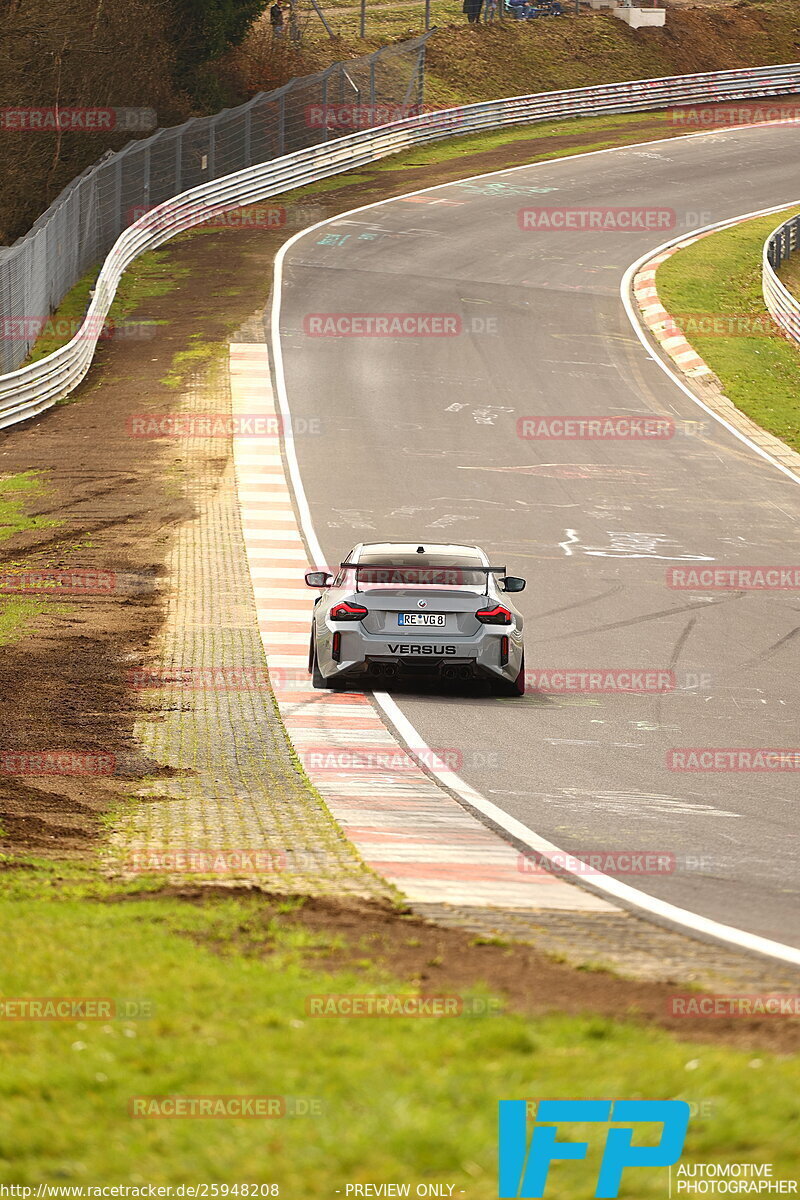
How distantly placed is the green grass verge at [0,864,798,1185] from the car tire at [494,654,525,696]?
791 centimetres

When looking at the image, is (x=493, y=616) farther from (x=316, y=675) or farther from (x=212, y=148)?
(x=212, y=148)

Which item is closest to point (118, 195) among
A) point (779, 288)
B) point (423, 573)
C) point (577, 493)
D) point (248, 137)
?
point (248, 137)

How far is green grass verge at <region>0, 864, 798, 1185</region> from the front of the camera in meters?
4.26

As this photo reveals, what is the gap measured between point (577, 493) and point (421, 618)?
12.1 meters

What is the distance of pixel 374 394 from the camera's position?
104ft

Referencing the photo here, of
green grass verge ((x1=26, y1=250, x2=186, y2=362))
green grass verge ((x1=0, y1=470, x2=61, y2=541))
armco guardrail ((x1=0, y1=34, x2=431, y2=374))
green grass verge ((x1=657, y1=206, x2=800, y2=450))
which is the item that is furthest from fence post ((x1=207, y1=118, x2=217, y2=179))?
green grass verge ((x1=0, y1=470, x2=61, y2=541))

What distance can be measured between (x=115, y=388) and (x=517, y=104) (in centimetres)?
3381

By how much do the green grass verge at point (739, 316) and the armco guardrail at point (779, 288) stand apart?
1.03ft

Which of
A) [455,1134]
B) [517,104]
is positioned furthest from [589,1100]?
[517,104]

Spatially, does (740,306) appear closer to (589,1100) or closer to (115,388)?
(115,388)

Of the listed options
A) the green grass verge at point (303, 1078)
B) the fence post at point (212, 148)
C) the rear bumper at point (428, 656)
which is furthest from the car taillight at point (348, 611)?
the fence post at point (212, 148)

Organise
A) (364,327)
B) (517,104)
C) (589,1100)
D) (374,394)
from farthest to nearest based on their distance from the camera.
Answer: (517,104) → (364,327) → (374,394) → (589,1100)

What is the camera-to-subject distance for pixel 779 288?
3847 centimetres

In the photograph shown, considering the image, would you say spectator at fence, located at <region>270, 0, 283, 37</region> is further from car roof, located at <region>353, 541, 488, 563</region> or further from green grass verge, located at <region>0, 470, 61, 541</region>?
car roof, located at <region>353, 541, 488, 563</region>
